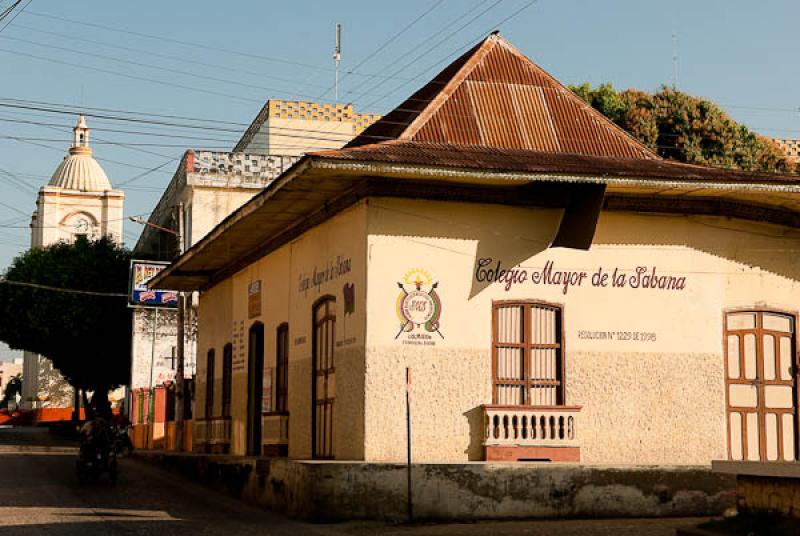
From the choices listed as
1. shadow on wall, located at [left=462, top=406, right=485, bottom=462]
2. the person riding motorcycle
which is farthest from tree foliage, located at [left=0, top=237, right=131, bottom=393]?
shadow on wall, located at [left=462, top=406, right=485, bottom=462]

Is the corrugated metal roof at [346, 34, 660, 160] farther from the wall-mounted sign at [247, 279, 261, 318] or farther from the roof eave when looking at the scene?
the wall-mounted sign at [247, 279, 261, 318]

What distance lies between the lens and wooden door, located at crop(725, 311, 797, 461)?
19578 millimetres

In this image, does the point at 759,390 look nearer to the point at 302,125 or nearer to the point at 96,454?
the point at 96,454

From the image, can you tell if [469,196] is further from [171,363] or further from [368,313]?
[171,363]

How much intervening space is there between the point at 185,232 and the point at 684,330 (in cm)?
2589

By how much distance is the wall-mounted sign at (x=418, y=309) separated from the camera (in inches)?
698

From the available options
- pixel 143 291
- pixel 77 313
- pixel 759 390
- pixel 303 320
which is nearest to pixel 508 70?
pixel 303 320

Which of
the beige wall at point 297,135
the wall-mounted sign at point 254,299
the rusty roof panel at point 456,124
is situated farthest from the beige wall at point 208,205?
the rusty roof panel at point 456,124

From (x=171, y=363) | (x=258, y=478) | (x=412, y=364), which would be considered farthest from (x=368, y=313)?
(x=171, y=363)

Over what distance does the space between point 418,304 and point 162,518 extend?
4.82m

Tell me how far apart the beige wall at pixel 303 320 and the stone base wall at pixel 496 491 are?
1253 mm

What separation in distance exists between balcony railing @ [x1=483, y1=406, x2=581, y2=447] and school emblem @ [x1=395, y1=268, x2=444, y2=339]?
1530mm

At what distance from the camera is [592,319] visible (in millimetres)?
18797

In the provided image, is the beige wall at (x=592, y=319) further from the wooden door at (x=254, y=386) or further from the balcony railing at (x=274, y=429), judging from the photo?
the wooden door at (x=254, y=386)
